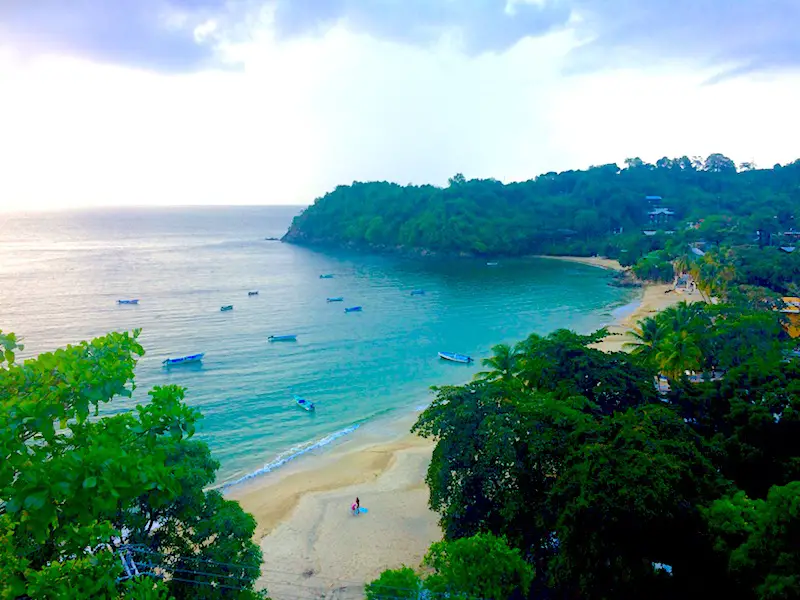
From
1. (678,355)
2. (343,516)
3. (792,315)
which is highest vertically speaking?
(678,355)

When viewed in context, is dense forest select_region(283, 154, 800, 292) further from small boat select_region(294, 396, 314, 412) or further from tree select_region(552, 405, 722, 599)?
tree select_region(552, 405, 722, 599)

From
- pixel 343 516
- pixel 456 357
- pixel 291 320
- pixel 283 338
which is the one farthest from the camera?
pixel 291 320

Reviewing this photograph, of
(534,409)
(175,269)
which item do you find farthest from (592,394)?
(175,269)

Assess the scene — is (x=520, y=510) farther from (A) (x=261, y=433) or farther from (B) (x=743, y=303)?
(B) (x=743, y=303)

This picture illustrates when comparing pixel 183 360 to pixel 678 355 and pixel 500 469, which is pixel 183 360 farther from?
pixel 678 355

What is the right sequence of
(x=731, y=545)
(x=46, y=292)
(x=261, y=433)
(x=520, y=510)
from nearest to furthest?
(x=731, y=545), (x=520, y=510), (x=261, y=433), (x=46, y=292)

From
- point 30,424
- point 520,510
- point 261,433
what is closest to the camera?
point 30,424

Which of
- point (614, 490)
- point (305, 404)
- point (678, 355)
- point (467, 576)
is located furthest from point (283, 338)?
point (467, 576)

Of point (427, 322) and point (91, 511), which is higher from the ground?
point (91, 511)
